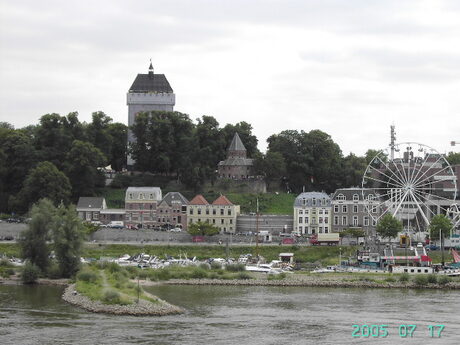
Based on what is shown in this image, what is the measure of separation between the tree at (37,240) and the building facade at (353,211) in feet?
118

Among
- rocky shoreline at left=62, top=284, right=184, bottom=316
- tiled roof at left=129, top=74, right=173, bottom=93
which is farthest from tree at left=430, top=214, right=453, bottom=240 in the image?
tiled roof at left=129, top=74, right=173, bottom=93

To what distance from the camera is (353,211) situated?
341 ft

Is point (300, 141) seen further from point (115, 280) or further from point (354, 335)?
point (354, 335)

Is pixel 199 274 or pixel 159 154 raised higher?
pixel 159 154

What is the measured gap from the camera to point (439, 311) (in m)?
60.5

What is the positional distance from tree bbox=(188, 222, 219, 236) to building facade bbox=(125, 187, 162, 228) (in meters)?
9.67

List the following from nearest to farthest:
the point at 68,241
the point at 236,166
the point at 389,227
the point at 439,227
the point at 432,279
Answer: the point at 432,279 → the point at 68,241 → the point at 439,227 → the point at 389,227 → the point at 236,166

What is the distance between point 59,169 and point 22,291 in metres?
42.8

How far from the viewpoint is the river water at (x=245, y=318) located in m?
51.4

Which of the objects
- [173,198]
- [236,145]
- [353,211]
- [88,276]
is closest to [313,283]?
[88,276]

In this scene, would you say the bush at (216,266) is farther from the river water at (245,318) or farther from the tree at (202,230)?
the tree at (202,230)

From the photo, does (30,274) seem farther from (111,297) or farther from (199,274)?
(111,297)

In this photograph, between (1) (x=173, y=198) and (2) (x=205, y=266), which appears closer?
(2) (x=205, y=266)

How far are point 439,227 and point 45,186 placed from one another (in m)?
37.7
